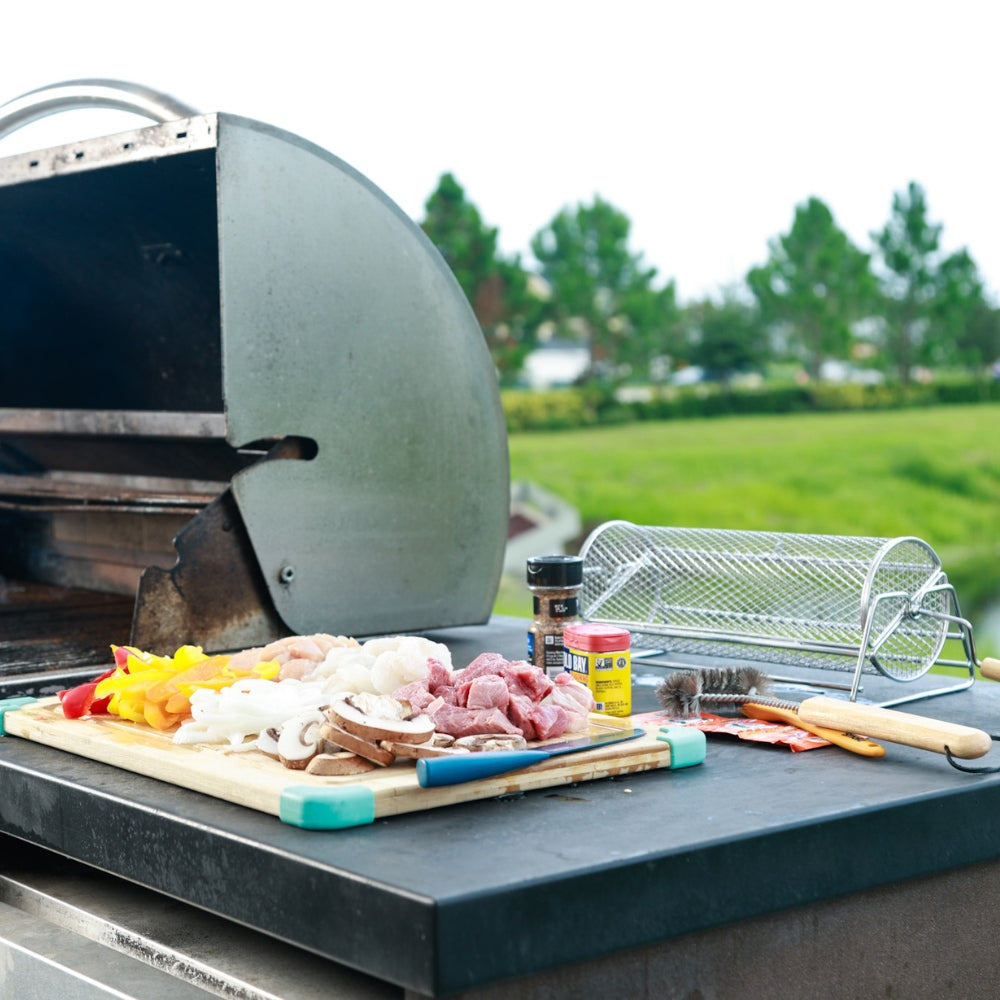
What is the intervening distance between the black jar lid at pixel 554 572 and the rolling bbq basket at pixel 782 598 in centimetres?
46

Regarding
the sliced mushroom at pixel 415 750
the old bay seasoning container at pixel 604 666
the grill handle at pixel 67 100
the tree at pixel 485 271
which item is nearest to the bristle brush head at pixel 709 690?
the old bay seasoning container at pixel 604 666

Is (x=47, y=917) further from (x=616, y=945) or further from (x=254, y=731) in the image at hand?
(x=616, y=945)

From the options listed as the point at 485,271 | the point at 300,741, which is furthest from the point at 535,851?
the point at 485,271

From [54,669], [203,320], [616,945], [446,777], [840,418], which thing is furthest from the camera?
[840,418]

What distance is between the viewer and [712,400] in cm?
2481

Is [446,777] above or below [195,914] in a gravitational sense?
above

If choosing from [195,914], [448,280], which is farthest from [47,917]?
[448,280]

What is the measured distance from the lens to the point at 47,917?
211 centimetres

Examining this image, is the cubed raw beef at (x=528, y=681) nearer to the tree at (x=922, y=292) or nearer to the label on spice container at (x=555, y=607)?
the label on spice container at (x=555, y=607)

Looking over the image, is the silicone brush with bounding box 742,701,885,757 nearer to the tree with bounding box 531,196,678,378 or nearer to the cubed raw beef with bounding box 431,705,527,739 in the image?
the cubed raw beef with bounding box 431,705,527,739

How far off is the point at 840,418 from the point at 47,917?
77.9 feet

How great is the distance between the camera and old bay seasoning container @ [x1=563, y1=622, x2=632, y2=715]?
7.13ft

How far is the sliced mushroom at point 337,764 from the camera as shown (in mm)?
1742

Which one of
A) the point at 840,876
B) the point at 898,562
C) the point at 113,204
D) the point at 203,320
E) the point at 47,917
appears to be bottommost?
the point at 47,917
